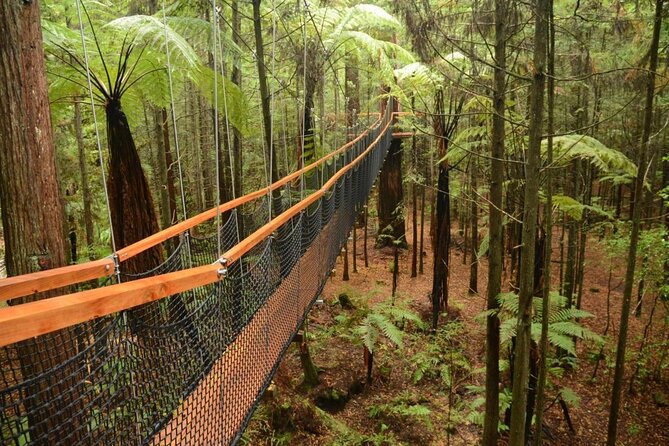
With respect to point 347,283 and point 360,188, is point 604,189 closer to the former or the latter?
point 347,283

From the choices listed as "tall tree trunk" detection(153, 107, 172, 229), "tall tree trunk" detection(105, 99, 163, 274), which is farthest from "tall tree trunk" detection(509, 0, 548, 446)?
"tall tree trunk" detection(153, 107, 172, 229)

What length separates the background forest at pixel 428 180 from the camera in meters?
2.64

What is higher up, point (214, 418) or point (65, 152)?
point (65, 152)

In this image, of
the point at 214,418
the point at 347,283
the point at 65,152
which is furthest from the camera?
the point at 347,283

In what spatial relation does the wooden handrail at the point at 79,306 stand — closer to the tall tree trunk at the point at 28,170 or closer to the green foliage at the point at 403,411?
the tall tree trunk at the point at 28,170

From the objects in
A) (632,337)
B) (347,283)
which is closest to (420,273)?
(347,283)

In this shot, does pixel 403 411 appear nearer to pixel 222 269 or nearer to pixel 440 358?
pixel 440 358

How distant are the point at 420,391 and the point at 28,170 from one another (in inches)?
222

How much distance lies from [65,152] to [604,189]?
14320 mm

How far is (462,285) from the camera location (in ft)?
31.2

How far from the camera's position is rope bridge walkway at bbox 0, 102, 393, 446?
2.91 feet

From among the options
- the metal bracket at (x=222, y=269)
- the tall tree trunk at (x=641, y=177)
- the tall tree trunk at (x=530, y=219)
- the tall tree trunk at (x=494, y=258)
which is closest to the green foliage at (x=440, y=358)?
the tall tree trunk at (x=641, y=177)

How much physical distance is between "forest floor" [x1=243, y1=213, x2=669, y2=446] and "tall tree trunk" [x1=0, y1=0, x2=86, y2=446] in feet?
8.69

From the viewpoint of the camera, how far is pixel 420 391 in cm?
598
